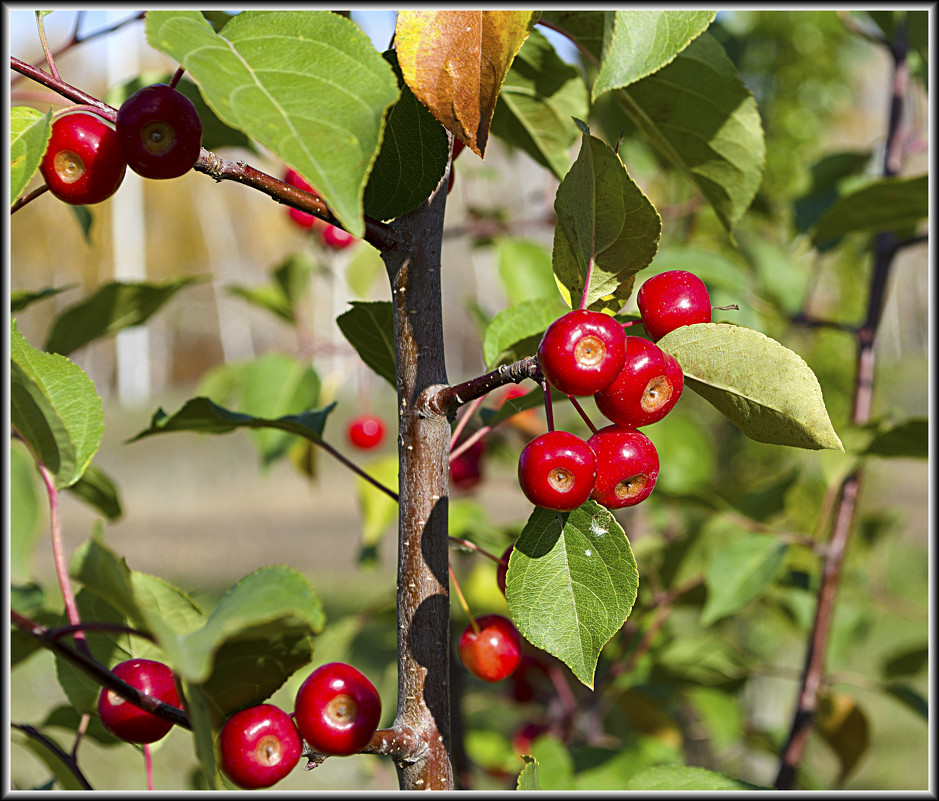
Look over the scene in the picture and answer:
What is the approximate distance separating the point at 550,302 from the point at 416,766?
0.41 metres

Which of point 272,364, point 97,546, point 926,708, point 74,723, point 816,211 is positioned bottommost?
point 926,708

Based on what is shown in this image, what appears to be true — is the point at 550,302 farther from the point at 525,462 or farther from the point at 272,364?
the point at 272,364

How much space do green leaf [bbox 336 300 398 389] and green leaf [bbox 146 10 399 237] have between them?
25 centimetres

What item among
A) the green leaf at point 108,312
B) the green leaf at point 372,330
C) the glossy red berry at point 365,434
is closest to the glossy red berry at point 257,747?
the green leaf at point 372,330

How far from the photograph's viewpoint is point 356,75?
0.45m

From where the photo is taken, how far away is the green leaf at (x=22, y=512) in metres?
1.18

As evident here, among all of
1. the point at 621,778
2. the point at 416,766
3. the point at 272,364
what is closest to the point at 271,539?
the point at 272,364

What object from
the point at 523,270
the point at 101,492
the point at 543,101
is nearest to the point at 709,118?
the point at 543,101

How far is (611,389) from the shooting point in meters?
0.49

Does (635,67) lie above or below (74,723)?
above

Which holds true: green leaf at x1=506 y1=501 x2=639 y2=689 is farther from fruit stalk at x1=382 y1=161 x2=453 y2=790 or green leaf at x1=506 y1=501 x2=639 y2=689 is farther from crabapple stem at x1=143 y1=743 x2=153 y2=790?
crabapple stem at x1=143 y1=743 x2=153 y2=790

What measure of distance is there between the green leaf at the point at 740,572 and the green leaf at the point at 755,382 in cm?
83

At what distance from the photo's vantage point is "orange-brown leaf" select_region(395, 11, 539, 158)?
0.52 metres

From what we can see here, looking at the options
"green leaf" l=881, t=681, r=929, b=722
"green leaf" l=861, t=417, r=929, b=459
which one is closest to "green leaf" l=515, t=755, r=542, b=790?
"green leaf" l=861, t=417, r=929, b=459
